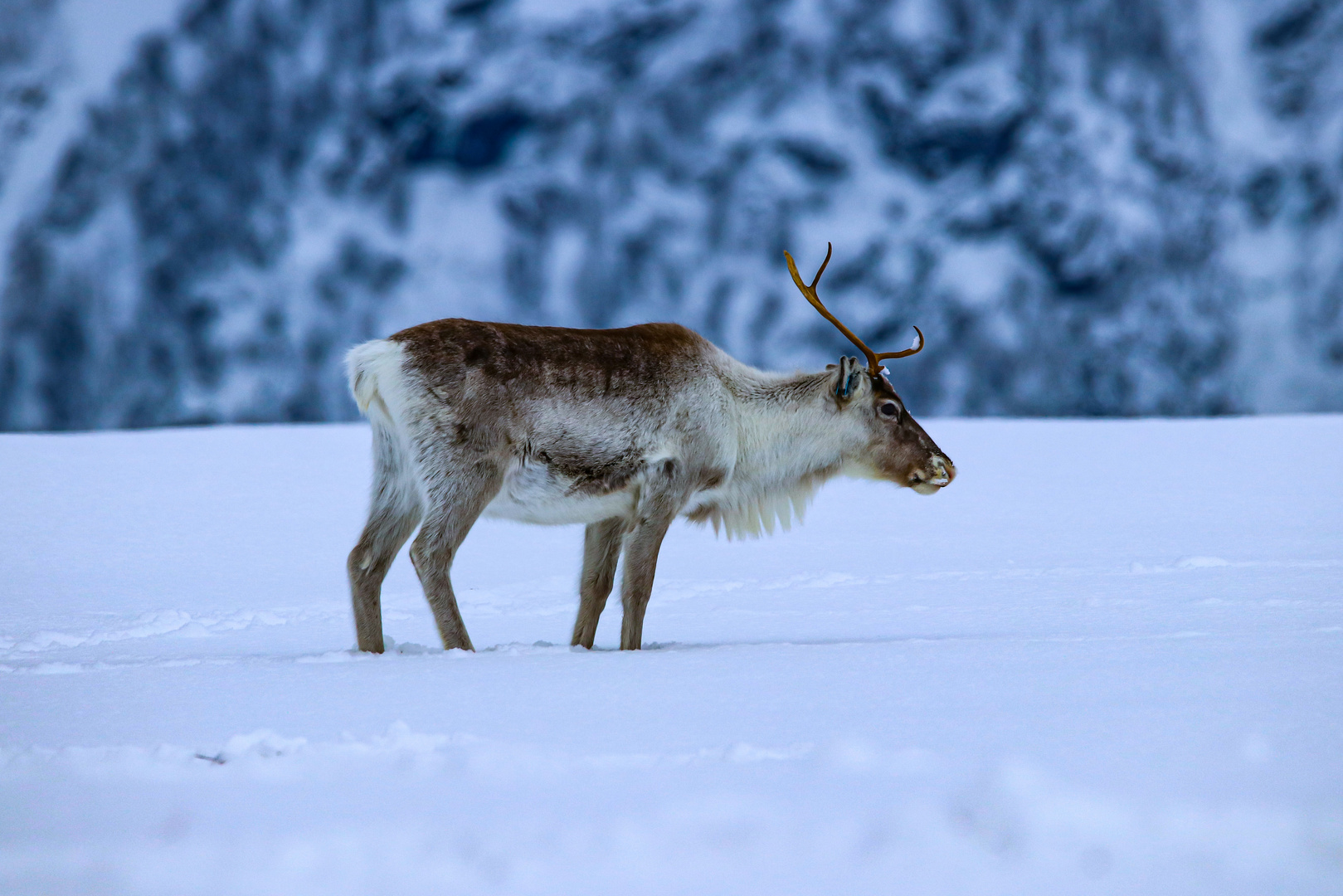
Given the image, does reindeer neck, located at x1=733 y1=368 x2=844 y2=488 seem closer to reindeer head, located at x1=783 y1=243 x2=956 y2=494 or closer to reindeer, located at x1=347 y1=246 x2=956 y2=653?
reindeer, located at x1=347 y1=246 x2=956 y2=653

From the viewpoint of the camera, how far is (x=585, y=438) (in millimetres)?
4836

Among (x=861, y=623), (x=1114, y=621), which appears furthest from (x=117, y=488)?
(x=1114, y=621)

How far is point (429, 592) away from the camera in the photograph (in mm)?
4676

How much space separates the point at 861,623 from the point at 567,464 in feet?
5.18

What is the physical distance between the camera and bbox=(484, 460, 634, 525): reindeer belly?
4789 mm

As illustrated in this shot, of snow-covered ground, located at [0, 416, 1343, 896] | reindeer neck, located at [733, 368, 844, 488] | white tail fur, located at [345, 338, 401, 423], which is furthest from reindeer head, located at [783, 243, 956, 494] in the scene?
white tail fur, located at [345, 338, 401, 423]

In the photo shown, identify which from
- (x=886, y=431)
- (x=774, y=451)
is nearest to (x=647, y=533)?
(x=774, y=451)

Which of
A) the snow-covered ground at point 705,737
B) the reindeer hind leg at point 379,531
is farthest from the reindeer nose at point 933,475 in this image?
the reindeer hind leg at point 379,531

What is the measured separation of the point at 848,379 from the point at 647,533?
127cm

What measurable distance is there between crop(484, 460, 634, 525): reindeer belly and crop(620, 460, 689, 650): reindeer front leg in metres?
0.11

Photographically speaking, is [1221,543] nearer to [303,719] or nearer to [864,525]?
[864,525]

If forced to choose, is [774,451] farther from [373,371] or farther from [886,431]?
[373,371]

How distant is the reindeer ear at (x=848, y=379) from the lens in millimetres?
5496

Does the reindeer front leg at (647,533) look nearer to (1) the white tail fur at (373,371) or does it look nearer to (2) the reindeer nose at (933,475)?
(1) the white tail fur at (373,371)
